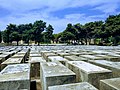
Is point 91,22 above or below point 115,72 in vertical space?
above

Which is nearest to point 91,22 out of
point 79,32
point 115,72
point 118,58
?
point 79,32

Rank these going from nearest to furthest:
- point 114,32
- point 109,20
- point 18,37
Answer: point 114,32
point 109,20
point 18,37

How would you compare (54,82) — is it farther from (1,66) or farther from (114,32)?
(114,32)

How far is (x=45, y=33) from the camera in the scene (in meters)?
40.6

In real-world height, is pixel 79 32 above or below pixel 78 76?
above

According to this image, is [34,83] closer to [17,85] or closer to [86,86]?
A: [17,85]

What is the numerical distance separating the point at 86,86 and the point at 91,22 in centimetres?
3983

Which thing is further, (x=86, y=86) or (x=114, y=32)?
(x=114, y=32)

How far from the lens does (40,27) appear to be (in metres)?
40.1

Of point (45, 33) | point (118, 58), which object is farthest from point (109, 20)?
point (118, 58)

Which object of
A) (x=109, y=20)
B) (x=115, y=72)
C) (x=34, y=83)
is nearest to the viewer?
(x=115, y=72)

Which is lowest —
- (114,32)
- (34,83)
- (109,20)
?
(34,83)

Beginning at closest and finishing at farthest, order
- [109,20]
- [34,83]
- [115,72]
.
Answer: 1. [115,72]
2. [34,83]
3. [109,20]

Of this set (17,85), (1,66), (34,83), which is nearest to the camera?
(17,85)
